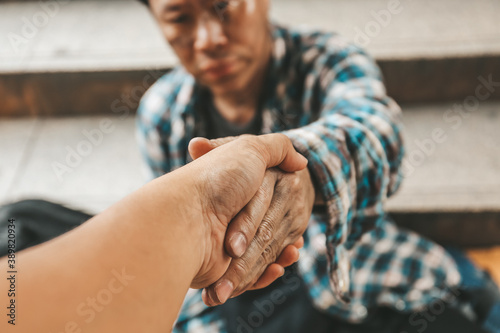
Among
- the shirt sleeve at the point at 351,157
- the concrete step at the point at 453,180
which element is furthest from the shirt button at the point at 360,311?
the concrete step at the point at 453,180

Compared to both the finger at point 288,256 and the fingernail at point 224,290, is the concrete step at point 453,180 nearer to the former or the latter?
the finger at point 288,256

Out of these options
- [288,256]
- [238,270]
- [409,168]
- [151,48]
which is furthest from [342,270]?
[151,48]

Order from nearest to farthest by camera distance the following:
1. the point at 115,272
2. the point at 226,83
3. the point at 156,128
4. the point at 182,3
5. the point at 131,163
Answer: the point at 115,272, the point at 182,3, the point at 226,83, the point at 156,128, the point at 131,163

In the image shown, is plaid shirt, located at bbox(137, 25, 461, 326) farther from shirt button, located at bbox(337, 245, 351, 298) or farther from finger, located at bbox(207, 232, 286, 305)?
finger, located at bbox(207, 232, 286, 305)

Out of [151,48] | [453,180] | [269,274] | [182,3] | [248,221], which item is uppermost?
[182,3]

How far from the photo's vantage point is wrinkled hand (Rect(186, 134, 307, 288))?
41 centimetres

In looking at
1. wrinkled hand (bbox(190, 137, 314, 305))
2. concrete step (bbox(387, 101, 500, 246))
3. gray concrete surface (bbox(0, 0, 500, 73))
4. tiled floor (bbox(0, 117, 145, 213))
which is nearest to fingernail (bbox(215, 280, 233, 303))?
wrinkled hand (bbox(190, 137, 314, 305))

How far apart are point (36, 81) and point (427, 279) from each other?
1390mm

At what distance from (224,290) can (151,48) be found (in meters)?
1.13

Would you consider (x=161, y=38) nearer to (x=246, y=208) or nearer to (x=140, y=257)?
(x=246, y=208)

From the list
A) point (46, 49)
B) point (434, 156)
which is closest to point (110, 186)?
point (46, 49)

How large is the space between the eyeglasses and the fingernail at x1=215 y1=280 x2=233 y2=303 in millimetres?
477

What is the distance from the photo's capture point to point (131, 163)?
132 cm

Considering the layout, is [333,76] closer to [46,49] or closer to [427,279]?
[427,279]
